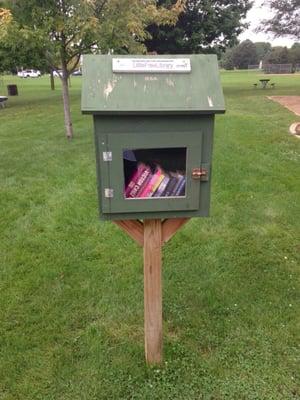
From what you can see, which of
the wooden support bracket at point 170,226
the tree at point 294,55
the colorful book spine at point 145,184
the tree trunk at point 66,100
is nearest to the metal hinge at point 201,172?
the colorful book spine at point 145,184

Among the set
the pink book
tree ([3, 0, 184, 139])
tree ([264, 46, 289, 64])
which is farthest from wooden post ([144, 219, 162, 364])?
tree ([264, 46, 289, 64])

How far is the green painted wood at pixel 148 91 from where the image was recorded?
80.9 inches

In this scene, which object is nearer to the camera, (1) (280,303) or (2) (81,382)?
(2) (81,382)

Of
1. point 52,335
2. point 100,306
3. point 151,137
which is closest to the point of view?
point 151,137

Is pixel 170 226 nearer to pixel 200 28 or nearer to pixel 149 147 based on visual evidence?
pixel 149 147

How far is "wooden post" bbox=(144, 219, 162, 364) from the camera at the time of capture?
2.47 metres

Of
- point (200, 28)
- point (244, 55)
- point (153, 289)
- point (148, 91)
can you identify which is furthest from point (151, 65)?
point (244, 55)

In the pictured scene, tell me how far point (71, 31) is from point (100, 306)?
6.09 metres

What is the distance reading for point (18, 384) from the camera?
2631 millimetres

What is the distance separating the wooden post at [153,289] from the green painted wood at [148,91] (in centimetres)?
71

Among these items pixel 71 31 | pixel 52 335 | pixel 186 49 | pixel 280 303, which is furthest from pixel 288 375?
pixel 186 49

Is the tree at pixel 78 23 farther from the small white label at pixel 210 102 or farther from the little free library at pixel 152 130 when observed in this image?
the small white label at pixel 210 102

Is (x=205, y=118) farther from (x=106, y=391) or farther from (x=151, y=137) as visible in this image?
(x=106, y=391)

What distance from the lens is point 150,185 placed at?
7.43 feet
